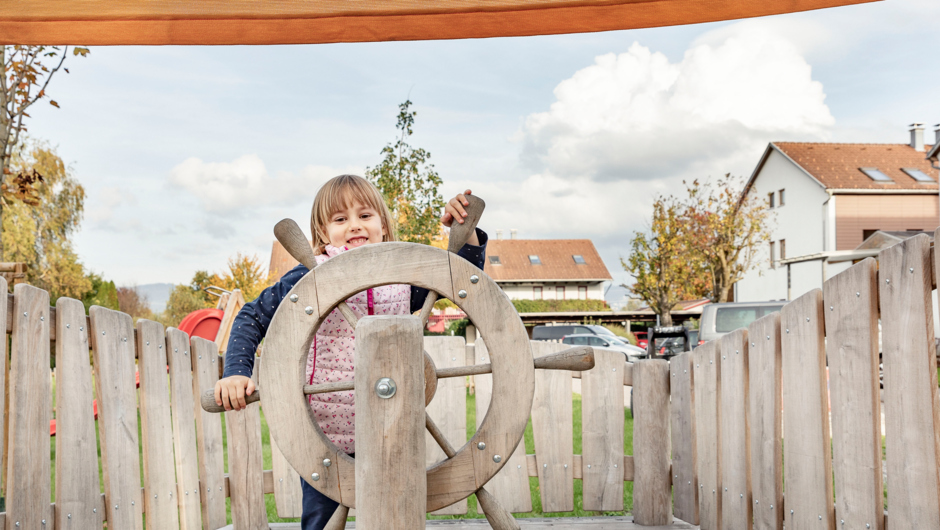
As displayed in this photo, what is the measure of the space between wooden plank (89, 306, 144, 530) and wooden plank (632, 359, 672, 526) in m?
1.99

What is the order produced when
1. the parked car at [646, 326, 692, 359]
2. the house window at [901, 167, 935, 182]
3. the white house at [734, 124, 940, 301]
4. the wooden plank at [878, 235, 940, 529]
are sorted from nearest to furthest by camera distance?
the wooden plank at [878, 235, 940, 529] → the parked car at [646, 326, 692, 359] → the white house at [734, 124, 940, 301] → the house window at [901, 167, 935, 182]

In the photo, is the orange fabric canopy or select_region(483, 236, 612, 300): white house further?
select_region(483, 236, 612, 300): white house

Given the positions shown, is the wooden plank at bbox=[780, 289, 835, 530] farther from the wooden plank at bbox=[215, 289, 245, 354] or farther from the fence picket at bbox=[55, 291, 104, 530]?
the wooden plank at bbox=[215, 289, 245, 354]

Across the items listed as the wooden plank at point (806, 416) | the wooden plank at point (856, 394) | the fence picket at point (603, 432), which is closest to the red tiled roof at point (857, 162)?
the fence picket at point (603, 432)

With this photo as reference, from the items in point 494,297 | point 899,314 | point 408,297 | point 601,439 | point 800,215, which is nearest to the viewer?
point 494,297

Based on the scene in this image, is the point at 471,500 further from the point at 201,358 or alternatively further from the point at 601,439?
the point at 201,358

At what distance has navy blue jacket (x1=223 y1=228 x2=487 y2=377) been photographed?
1.65 meters

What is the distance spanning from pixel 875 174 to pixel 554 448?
79.0 ft

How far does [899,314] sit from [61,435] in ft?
8.40

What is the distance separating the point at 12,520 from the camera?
209 centimetres

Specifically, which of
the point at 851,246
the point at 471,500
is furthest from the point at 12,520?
the point at 851,246

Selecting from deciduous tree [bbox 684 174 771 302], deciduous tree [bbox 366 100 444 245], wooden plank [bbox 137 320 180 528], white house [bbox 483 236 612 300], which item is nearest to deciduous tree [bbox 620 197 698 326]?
deciduous tree [bbox 684 174 771 302]

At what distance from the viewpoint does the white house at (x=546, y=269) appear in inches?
1364

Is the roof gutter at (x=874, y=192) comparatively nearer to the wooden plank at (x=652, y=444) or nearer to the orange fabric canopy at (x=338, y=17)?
the wooden plank at (x=652, y=444)
